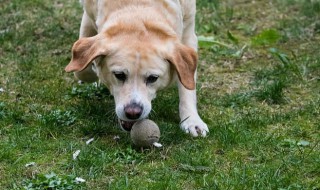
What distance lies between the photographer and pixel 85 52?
525cm

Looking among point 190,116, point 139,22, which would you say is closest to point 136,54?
point 139,22

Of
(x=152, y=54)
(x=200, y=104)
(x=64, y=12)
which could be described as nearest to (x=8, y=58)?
(x=64, y=12)

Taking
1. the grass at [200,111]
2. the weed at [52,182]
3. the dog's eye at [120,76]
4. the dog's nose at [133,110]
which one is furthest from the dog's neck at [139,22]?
the weed at [52,182]

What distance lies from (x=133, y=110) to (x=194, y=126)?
0.75 metres

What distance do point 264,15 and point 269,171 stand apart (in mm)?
4216

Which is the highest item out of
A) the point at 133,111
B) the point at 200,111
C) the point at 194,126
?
the point at 133,111

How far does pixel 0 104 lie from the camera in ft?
19.9

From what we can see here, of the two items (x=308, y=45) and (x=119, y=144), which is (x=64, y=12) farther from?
(x=119, y=144)

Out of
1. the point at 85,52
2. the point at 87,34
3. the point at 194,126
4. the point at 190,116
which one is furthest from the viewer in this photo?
the point at 87,34

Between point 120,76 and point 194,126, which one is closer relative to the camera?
point 120,76

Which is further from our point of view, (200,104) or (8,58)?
(8,58)

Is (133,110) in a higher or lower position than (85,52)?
lower

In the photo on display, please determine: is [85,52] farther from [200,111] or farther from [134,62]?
[200,111]

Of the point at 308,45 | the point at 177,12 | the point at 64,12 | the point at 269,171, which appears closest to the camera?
the point at 269,171
